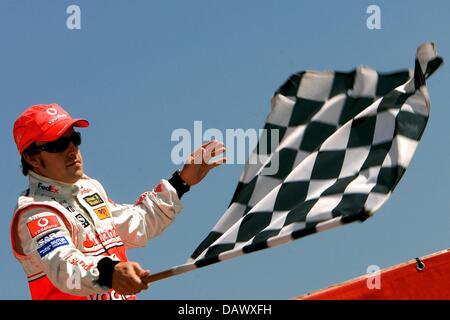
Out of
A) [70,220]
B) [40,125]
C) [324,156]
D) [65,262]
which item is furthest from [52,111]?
[324,156]

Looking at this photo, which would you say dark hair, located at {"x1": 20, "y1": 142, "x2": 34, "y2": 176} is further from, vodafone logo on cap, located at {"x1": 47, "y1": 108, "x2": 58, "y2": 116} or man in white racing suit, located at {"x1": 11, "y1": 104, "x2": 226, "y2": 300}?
vodafone logo on cap, located at {"x1": 47, "y1": 108, "x2": 58, "y2": 116}

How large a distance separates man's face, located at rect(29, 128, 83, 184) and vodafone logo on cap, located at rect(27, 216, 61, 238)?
0.40 meters

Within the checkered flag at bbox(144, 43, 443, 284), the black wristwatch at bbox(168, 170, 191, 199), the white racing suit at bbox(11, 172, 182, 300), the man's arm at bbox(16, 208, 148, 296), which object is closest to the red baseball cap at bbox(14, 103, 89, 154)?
the white racing suit at bbox(11, 172, 182, 300)

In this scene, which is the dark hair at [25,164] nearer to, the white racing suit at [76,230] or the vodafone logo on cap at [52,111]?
the white racing suit at [76,230]

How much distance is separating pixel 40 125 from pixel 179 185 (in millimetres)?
1212

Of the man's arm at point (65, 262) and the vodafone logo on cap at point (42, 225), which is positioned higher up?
the vodafone logo on cap at point (42, 225)

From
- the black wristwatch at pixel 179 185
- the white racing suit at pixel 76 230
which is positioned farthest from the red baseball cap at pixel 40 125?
the black wristwatch at pixel 179 185

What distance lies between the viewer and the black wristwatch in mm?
6695

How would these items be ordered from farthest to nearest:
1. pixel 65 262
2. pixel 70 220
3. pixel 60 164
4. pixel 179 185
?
pixel 179 185
pixel 60 164
pixel 70 220
pixel 65 262

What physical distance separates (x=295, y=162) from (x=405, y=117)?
1.09m

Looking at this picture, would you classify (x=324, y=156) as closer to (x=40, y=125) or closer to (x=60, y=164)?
(x=60, y=164)

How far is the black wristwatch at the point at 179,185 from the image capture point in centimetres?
670

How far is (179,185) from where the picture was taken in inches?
264
